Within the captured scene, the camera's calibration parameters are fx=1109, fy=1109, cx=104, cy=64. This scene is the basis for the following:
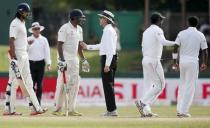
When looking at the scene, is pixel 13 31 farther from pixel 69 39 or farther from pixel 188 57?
pixel 188 57

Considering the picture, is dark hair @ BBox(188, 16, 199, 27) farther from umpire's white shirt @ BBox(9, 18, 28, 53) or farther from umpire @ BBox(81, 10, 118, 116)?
umpire's white shirt @ BBox(9, 18, 28, 53)

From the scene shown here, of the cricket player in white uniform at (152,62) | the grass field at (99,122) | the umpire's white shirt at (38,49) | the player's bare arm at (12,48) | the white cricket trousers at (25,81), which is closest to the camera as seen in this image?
the grass field at (99,122)

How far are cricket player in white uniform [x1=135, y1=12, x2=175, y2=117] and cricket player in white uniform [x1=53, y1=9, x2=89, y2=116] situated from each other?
153 cm

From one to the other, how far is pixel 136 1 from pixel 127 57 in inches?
607

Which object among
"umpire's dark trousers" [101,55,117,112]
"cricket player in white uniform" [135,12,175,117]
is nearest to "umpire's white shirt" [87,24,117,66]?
"umpire's dark trousers" [101,55,117,112]

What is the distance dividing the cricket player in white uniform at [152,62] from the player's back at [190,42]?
30cm

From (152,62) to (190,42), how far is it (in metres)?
0.98

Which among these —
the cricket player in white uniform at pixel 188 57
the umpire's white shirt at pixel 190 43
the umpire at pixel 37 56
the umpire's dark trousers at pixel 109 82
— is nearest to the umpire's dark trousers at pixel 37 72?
the umpire at pixel 37 56

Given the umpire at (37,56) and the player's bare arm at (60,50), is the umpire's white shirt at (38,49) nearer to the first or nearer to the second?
the umpire at (37,56)

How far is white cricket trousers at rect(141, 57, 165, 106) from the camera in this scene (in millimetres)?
25328

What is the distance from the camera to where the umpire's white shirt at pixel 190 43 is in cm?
2536

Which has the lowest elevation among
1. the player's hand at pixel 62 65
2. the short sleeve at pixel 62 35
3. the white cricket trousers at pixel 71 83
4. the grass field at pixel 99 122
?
the grass field at pixel 99 122

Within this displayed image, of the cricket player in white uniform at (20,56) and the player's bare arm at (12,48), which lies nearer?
the player's bare arm at (12,48)

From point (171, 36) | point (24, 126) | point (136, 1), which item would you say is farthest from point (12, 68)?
point (136, 1)
